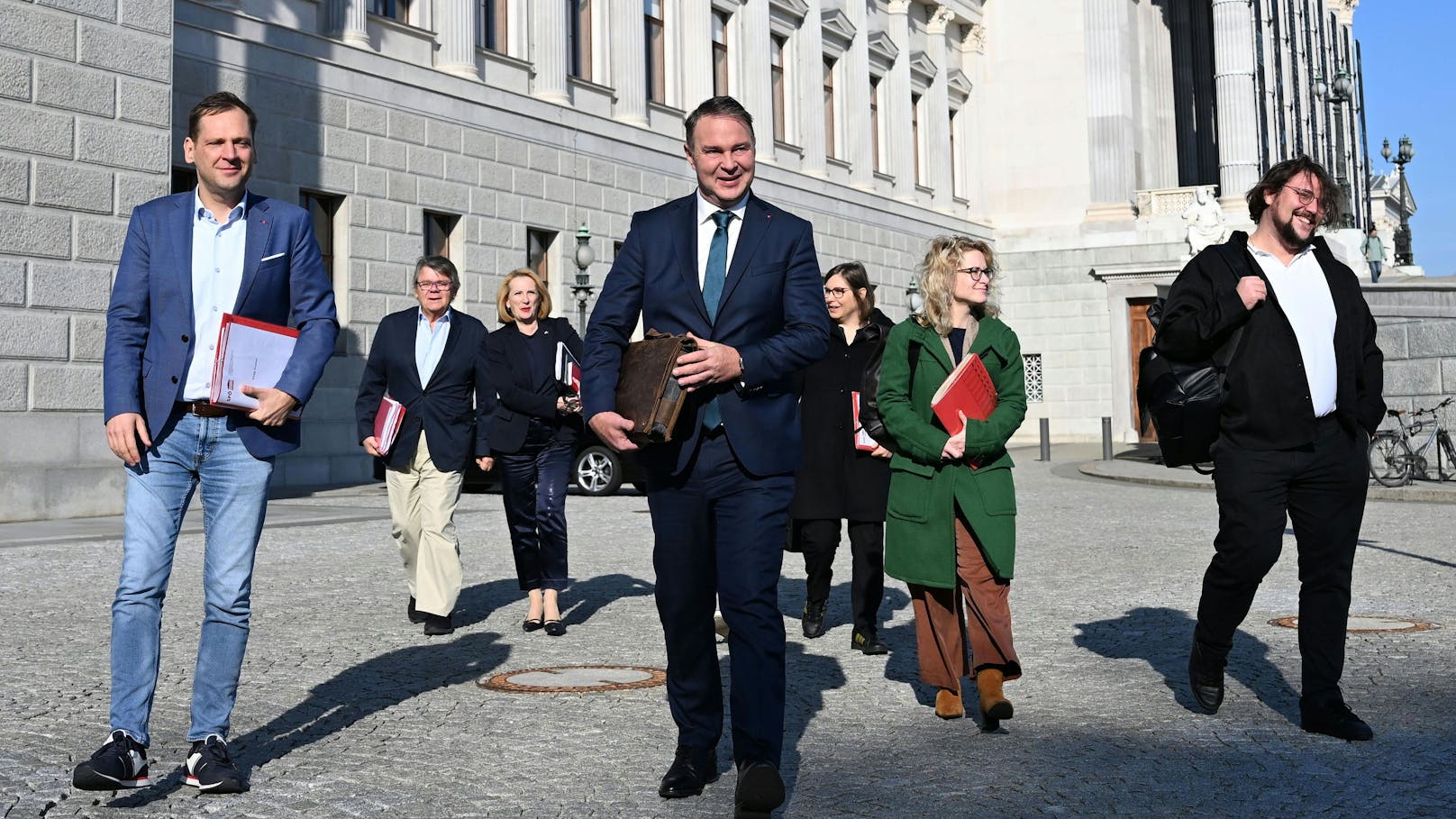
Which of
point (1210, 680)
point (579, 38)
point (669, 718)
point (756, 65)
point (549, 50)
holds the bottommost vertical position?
point (669, 718)

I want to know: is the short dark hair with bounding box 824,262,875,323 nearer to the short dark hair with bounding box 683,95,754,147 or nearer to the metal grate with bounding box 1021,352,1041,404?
the short dark hair with bounding box 683,95,754,147

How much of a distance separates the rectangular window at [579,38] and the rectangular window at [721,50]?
4.76 m

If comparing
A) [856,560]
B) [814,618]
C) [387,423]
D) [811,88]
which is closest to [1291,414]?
[856,560]

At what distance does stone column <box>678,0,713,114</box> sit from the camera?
104 ft

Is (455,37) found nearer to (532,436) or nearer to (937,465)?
(532,436)

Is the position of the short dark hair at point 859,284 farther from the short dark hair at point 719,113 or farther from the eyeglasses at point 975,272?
the short dark hair at point 719,113


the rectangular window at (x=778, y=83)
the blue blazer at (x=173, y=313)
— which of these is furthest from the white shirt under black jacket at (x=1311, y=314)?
the rectangular window at (x=778, y=83)

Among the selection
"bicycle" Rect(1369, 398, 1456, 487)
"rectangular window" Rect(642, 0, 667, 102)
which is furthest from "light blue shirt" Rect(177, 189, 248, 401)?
"rectangular window" Rect(642, 0, 667, 102)

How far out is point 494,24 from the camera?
1026 inches

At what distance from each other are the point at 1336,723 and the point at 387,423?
195 inches

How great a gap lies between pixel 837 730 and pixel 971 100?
42482 mm

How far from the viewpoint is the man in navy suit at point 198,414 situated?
15.5ft

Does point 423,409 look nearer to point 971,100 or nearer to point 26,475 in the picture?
point 26,475

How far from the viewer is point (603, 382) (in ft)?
15.3
